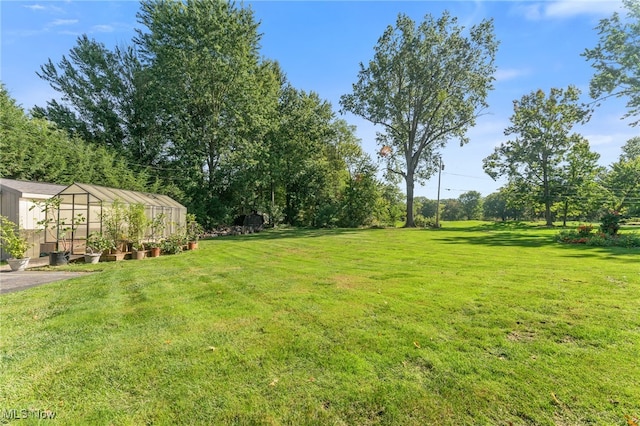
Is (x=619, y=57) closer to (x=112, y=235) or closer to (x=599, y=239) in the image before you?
(x=599, y=239)

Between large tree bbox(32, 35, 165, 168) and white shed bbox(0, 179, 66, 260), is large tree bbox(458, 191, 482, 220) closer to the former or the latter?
large tree bbox(32, 35, 165, 168)

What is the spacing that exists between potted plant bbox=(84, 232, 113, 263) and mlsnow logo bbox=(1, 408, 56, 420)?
9566 millimetres

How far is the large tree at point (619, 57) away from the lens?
17516mm

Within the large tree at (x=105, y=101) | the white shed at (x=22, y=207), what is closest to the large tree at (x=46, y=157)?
the white shed at (x=22, y=207)

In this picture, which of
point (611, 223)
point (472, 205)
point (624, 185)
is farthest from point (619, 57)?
point (472, 205)

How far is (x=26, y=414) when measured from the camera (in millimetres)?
2367

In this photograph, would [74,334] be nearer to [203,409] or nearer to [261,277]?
[203,409]

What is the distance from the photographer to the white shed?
10.9 meters

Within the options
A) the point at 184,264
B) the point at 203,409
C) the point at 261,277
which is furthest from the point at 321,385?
the point at 184,264

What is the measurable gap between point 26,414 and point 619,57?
2806cm

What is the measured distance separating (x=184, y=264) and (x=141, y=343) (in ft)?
21.2

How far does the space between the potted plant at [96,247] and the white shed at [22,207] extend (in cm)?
189

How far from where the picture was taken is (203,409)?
242 centimetres

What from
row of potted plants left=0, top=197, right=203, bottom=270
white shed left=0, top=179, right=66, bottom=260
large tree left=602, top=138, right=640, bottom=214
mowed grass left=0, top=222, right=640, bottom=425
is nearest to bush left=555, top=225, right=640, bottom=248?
mowed grass left=0, top=222, right=640, bottom=425
